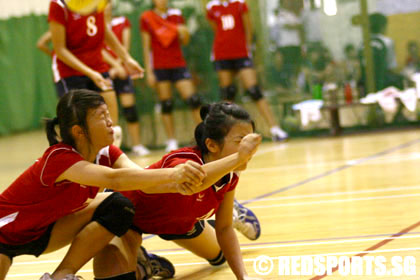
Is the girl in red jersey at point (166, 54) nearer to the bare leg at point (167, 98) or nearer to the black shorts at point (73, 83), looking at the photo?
the bare leg at point (167, 98)

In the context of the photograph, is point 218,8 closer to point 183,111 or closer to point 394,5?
point 183,111

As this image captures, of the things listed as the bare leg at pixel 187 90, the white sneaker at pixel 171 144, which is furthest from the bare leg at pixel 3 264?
the white sneaker at pixel 171 144

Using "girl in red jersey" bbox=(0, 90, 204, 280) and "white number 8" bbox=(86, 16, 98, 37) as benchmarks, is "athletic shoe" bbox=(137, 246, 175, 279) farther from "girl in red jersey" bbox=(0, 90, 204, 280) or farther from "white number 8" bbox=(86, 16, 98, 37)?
"white number 8" bbox=(86, 16, 98, 37)

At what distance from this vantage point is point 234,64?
6816 millimetres

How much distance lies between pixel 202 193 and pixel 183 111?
5167 millimetres

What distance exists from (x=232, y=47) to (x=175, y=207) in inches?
181

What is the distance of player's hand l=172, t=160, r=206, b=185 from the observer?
1779 mm

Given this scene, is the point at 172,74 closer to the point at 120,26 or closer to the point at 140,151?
the point at 120,26

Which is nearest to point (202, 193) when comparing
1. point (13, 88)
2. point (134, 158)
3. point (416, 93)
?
point (134, 158)

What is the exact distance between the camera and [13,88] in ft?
31.3

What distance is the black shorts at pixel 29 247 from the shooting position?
2.14 m

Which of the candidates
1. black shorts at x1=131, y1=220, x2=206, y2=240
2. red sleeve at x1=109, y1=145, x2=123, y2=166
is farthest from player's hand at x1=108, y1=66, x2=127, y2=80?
black shorts at x1=131, y1=220, x2=206, y2=240

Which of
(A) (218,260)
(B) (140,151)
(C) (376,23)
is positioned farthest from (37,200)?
(C) (376,23)

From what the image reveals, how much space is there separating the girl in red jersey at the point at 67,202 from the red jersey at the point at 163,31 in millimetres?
4784
